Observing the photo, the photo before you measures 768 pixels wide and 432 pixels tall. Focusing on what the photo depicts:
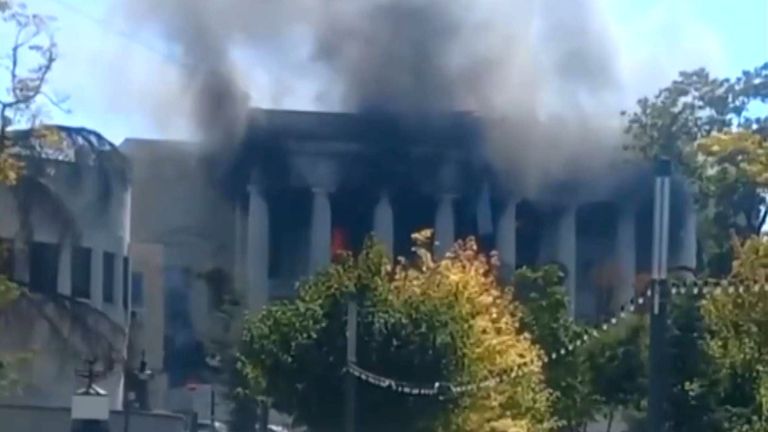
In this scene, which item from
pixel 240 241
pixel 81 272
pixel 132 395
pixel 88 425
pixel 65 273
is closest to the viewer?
pixel 88 425

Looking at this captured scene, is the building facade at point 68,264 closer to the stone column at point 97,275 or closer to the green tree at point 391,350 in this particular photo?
the stone column at point 97,275

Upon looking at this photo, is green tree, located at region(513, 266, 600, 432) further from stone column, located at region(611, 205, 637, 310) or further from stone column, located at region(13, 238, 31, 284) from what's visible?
stone column, located at region(611, 205, 637, 310)

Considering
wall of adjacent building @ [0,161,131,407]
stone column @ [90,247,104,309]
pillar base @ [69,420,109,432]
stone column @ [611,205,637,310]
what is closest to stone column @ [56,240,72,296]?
wall of adjacent building @ [0,161,131,407]

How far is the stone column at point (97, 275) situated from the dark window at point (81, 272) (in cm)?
14

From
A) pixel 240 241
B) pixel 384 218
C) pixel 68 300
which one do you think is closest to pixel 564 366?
pixel 68 300

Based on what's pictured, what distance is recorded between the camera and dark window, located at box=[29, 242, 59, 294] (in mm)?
55062

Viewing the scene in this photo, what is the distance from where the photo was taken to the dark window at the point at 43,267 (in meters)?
55.1

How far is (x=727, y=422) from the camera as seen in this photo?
3059cm

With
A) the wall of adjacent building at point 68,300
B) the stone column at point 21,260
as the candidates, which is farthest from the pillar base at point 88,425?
the stone column at point 21,260

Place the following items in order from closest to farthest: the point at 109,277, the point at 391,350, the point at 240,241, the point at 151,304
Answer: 1. the point at 391,350
2. the point at 109,277
3. the point at 151,304
4. the point at 240,241

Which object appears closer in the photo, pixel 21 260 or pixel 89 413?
pixel 89 413

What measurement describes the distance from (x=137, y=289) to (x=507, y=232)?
1656 centimetres

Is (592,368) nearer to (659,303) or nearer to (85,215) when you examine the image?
(659,303)

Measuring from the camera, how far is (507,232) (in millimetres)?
81312
